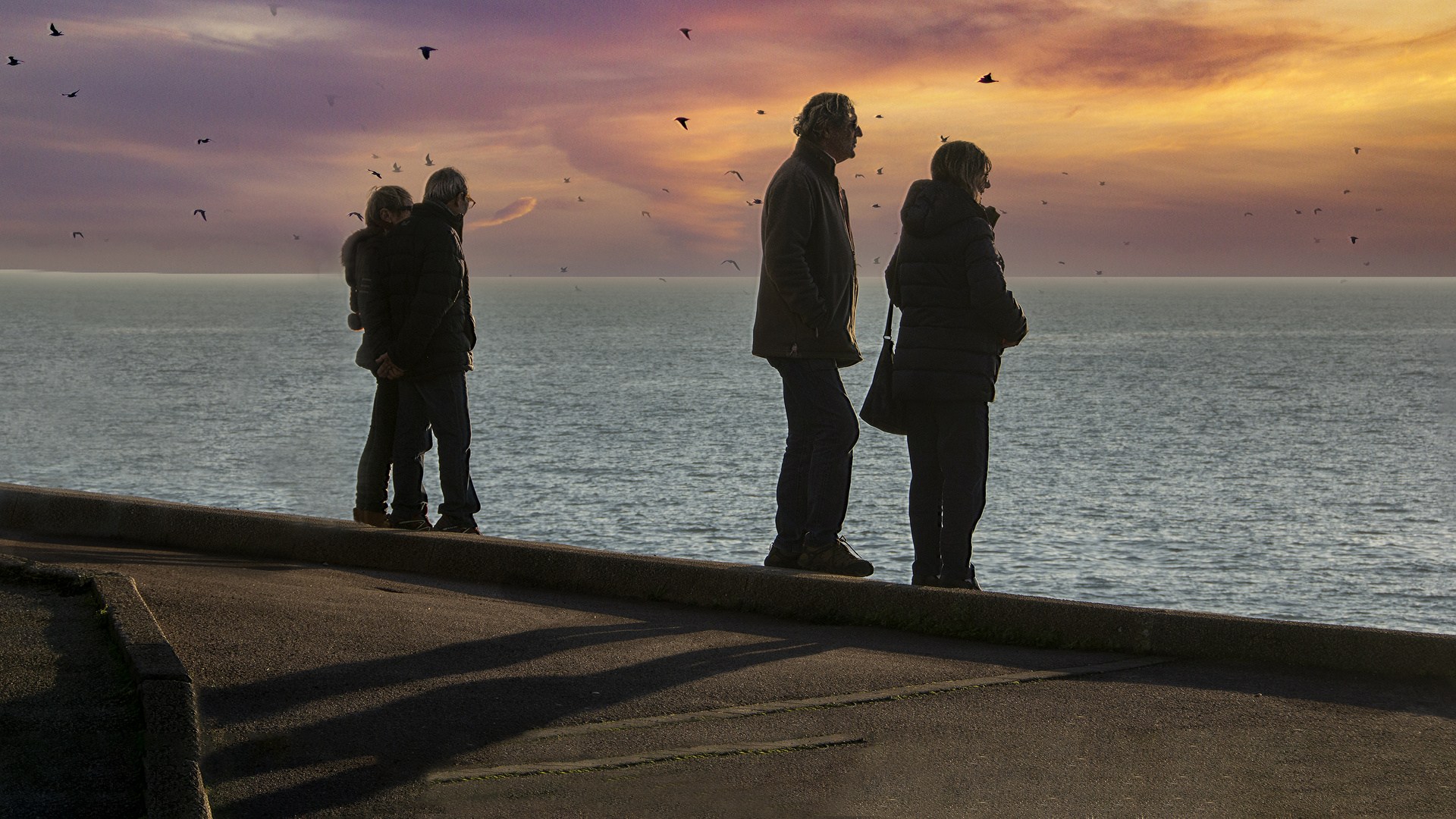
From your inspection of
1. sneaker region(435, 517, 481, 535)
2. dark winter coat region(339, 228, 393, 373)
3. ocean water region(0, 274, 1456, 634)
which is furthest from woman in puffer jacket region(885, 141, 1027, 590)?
ocean water region(0, 274, 1456, 634)

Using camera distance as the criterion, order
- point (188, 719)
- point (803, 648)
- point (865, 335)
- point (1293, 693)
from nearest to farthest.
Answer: point (188, 719) → point (1293, 693) → point (803, 648) → point (865, 335)

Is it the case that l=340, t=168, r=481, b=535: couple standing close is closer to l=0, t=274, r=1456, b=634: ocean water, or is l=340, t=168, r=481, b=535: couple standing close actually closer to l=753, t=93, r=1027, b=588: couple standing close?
l=753, t=93, r=1027, b=588: couple standing close

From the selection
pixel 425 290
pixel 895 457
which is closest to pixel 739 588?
pixel 425 290

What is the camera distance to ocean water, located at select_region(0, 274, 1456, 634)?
77.5 feet

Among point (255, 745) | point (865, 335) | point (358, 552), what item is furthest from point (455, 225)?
point (865, 335)

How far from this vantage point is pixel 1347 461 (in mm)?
38875

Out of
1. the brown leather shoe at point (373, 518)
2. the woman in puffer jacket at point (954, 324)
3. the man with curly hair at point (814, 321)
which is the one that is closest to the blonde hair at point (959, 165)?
the woman in puffer jacket at point (954, 324)

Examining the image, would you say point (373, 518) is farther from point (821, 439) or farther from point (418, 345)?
point (821, 439)

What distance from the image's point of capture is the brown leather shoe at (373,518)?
7234 millimetres

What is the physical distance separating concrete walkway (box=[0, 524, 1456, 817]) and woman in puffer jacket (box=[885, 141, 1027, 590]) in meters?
0.95

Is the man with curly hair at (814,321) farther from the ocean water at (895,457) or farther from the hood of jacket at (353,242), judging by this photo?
the ocean water at (895,457)

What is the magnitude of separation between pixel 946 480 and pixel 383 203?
11.9 feet

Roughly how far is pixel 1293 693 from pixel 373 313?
16.3 feet

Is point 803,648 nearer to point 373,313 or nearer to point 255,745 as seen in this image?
point 255,745
